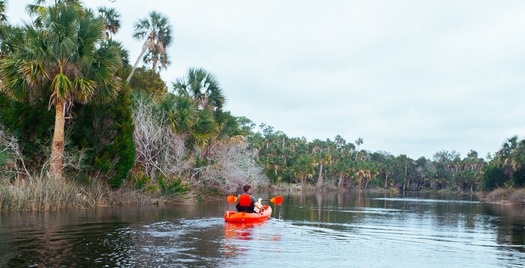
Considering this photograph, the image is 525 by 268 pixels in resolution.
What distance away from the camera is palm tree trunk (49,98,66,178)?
75.9 feet

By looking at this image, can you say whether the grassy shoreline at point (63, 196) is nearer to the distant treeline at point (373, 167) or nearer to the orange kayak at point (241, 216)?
the orange kayak at point (241, 216)

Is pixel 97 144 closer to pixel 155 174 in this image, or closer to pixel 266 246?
pixel 155 174

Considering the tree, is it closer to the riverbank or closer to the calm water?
the calm water

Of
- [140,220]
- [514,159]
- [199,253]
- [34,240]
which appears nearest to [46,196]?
[140,220]

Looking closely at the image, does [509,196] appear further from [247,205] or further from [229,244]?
[229,244]

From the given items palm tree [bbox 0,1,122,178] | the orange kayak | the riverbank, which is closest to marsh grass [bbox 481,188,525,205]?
the riverbank

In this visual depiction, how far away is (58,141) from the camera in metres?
23.3

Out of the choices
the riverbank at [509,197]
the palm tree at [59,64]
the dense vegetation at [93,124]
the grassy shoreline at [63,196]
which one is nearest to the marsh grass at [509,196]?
the riverbank at [509,197]

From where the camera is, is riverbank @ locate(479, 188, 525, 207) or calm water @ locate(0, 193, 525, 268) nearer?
A: calm water @ locate(0, 193, 525, 268)

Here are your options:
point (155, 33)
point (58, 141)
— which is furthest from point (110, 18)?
point (58, 141)

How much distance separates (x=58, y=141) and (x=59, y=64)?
3.48 meters

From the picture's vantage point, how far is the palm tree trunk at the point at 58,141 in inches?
911

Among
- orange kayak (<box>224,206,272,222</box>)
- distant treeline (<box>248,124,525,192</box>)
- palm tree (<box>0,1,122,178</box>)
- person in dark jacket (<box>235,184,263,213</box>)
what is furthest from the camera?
distant treeline (<box>248,124,525,192</box>)

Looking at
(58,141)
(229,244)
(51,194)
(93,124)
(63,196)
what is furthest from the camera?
(93,124)
